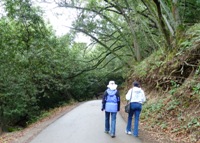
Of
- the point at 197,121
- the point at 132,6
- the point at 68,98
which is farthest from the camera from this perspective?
the point at 68,98

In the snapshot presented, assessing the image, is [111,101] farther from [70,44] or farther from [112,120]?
[70,44]

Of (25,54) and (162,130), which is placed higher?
(25,54)

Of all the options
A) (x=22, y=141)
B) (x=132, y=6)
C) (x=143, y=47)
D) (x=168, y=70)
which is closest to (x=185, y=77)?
(x=168, y=70)

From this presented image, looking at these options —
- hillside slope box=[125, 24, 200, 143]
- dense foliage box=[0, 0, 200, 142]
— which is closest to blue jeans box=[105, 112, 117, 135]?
hillside slope box=[125, 24, 200, 143]

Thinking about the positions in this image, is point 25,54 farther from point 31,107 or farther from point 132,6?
point 132,6

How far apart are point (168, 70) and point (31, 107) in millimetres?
12959

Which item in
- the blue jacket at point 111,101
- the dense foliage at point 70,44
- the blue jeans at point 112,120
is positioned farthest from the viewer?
the dense foliage at point 70,44

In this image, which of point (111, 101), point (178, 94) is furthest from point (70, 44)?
point (111, 101)

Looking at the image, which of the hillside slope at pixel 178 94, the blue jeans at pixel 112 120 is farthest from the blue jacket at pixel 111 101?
the hillside slope at pixel 178 94

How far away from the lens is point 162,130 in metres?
9.91

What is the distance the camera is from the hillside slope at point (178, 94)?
9.08 metres

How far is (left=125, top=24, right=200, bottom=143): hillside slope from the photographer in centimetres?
908

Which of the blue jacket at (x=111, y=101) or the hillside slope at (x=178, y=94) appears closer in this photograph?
the hillside slope at (x=178, y=94)

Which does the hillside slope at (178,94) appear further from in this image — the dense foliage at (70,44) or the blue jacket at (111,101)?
the blue jacket at (111,101)
